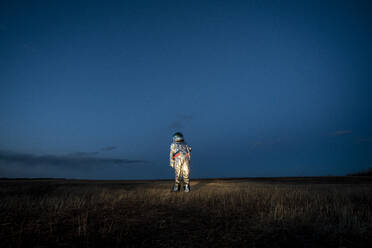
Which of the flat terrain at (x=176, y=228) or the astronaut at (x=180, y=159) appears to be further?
the astronaut at (x=180, y=159)

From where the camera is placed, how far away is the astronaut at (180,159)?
40.9ft

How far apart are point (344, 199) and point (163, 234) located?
759cm

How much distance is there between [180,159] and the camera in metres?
12.6

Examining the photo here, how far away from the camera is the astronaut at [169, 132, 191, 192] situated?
12.5 m

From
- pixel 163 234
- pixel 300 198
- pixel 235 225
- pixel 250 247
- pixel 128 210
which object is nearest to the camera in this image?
pixel 250 247

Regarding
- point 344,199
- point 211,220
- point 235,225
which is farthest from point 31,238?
point 344,199

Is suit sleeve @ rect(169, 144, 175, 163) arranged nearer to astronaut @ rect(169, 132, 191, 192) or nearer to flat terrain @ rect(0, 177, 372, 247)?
astronaut @ rect(169, 132, 191, 192)

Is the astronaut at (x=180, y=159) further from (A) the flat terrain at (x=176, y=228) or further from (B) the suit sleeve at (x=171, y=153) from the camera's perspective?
(A) the flat terrain at (x=176, y=228)

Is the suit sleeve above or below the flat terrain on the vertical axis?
above

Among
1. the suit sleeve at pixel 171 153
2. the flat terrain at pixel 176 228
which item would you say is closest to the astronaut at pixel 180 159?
the suit sleeve at pixel 171 153

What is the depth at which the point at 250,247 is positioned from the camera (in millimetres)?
3490

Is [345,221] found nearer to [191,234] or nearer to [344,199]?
[191,234]

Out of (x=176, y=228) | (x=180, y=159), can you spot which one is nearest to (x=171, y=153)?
(x=180, y=159)

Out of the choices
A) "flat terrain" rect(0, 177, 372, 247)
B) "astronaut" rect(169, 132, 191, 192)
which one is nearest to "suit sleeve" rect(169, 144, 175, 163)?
"astronaut" rect(169, 132, 191, 192)
